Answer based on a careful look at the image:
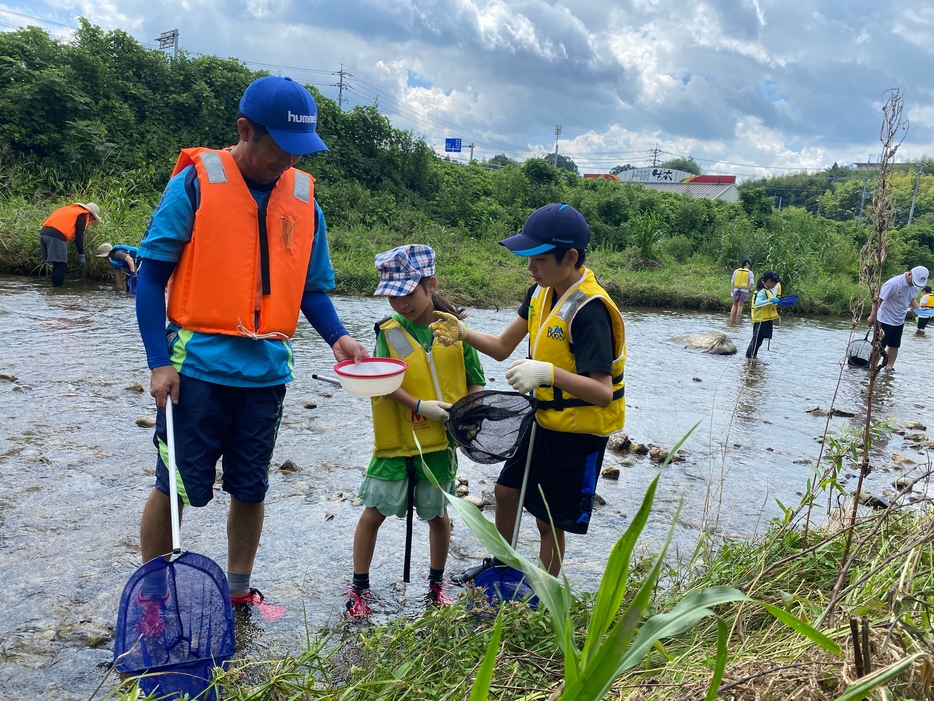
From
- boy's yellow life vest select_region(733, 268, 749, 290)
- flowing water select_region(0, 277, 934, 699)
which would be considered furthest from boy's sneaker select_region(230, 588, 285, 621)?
boy's yellow life vest select_region(733, 268, 749, 290)

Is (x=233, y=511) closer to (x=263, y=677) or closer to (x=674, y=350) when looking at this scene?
(x=263, y=677)

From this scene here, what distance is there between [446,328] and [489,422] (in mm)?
441

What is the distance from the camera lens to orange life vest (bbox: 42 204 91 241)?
11.5 m

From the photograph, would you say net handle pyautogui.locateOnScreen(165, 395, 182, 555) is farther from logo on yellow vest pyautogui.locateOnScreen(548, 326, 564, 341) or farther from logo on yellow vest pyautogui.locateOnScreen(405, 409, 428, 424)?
logo on yellow vest pyautogui.locateOnScreen(548, 326, 564, 341)

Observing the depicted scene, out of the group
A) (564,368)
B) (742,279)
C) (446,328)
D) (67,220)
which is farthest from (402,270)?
(742,279)

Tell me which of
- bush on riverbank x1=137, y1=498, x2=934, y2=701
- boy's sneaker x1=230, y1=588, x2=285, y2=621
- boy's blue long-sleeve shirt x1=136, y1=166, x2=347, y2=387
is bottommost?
boy's sneaker x1=230, y1=588, x2=285, y2=621

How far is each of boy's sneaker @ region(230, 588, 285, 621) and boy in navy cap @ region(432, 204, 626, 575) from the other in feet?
3.73

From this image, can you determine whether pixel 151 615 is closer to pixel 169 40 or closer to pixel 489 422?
pixel 489 422

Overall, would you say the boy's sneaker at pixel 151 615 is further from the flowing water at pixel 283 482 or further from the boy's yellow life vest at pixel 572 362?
the boy's yellow life vest at pixel 572 362

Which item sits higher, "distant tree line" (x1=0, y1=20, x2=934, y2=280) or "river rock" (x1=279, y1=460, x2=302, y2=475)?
"distant tree line" (x1=0, y1=20, x2=934, y2=280)

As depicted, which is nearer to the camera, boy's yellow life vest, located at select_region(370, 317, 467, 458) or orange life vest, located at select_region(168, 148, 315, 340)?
orange life vest, located at select_region(168, 148, 315, 340)

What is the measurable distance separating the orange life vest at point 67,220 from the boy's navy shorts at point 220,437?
35.2 feet

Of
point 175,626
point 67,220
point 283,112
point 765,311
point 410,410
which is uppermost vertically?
point 283,112

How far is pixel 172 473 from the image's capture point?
2.33 metres
